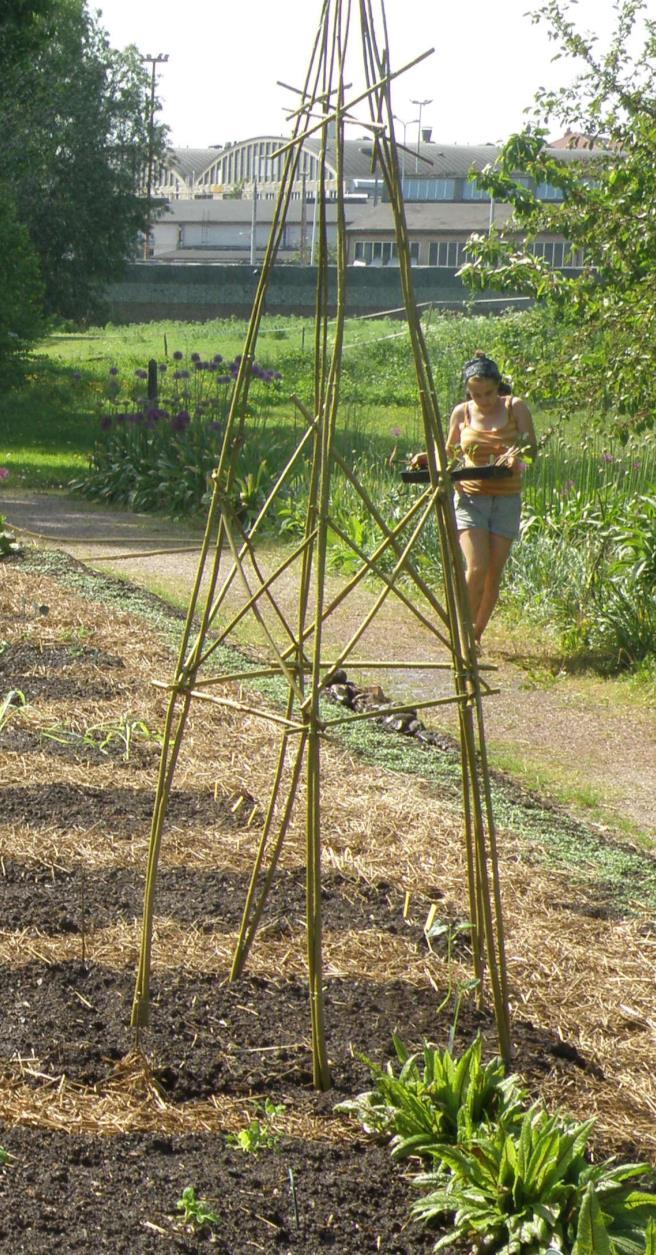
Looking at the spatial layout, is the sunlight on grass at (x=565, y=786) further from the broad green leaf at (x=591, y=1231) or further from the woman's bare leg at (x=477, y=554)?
the broad green leaf at (x=591, y=1231)

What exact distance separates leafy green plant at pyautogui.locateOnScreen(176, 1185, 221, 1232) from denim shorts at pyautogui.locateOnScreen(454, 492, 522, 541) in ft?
16.8

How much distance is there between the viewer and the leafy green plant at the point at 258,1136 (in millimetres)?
2506

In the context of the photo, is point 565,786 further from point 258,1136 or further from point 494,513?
point 258,1136

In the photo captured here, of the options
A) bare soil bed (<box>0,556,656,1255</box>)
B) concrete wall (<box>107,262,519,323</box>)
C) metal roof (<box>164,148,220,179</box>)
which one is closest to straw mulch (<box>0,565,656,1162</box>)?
bare soil bed (<box>0,556,656,1255</box>)

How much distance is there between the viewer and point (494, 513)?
7.14 metres

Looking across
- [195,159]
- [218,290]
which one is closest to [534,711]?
[218,290]

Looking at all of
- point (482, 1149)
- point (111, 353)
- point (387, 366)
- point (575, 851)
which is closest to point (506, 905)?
point (575, 851)

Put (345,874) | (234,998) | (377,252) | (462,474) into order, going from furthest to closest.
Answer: (377,252) → (345,874) → (462,474) → (234,998)

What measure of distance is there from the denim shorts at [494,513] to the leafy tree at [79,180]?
24.2 meters

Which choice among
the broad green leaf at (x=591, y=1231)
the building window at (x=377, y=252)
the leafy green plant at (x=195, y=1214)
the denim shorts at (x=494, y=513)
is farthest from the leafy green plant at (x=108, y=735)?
the building window at (x=377, y=252)

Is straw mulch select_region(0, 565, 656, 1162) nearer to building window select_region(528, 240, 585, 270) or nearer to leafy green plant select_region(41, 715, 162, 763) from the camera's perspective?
leafy green plant select_region(41, 715, 162, 763)

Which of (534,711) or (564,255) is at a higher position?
(564,255)

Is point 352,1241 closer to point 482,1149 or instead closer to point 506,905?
point 482,1149

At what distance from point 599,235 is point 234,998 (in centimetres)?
555
